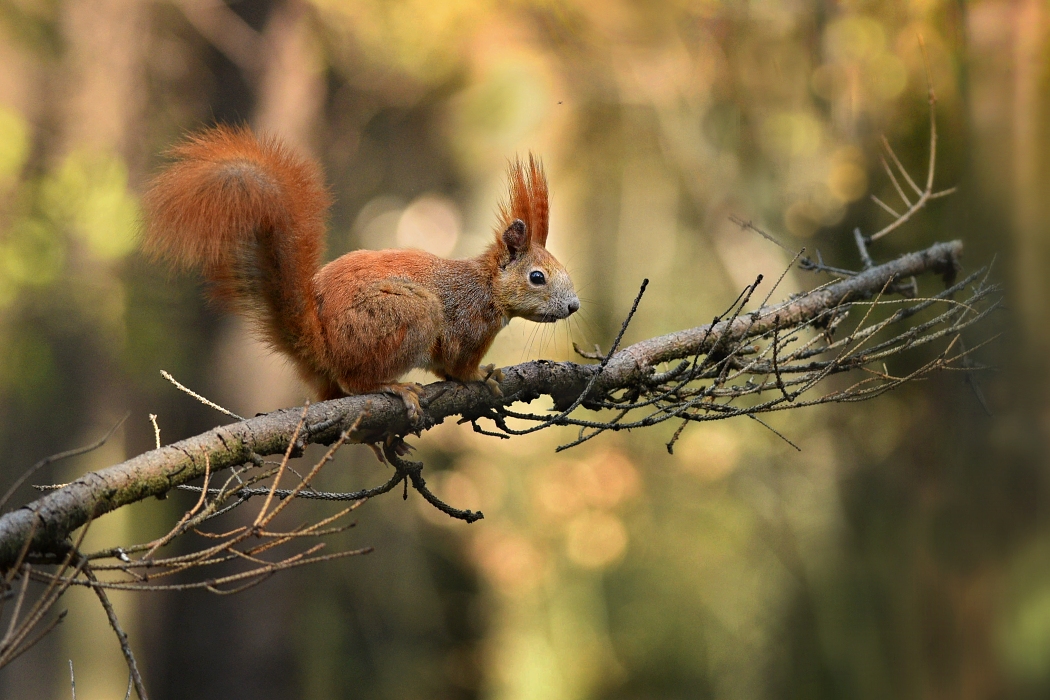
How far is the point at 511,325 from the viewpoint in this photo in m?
2.53

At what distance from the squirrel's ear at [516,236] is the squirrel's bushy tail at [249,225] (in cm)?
34

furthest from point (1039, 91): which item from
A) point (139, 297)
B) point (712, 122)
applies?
point (139, 297)

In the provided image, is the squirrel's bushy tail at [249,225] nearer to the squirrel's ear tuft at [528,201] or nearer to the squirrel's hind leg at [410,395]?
the squirrel's hind leg at [410,395]

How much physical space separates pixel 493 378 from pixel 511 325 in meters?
1.26

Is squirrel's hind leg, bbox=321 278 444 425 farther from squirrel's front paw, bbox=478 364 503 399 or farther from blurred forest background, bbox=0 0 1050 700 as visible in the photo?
blurred forest background, bbox=0 0 1050 700

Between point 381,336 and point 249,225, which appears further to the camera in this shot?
point 381,336

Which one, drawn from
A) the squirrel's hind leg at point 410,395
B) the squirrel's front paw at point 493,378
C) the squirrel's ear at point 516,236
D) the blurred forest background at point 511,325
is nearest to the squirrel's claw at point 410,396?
the squirrel's hind leg at point 410,395

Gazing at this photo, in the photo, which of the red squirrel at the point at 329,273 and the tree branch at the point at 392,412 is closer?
the tree branch at the point at 392,412

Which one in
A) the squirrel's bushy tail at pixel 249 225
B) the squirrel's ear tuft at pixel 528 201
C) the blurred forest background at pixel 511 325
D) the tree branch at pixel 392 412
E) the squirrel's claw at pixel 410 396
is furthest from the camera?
the blurred forest background at pixel 511 325

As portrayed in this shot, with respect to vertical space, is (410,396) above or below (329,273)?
below

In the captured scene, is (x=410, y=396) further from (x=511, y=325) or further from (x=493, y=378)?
(x=511, y=325)

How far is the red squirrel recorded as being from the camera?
3.11ft

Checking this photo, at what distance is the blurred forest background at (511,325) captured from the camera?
259 cm

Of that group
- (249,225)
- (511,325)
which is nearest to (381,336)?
(249,225)
